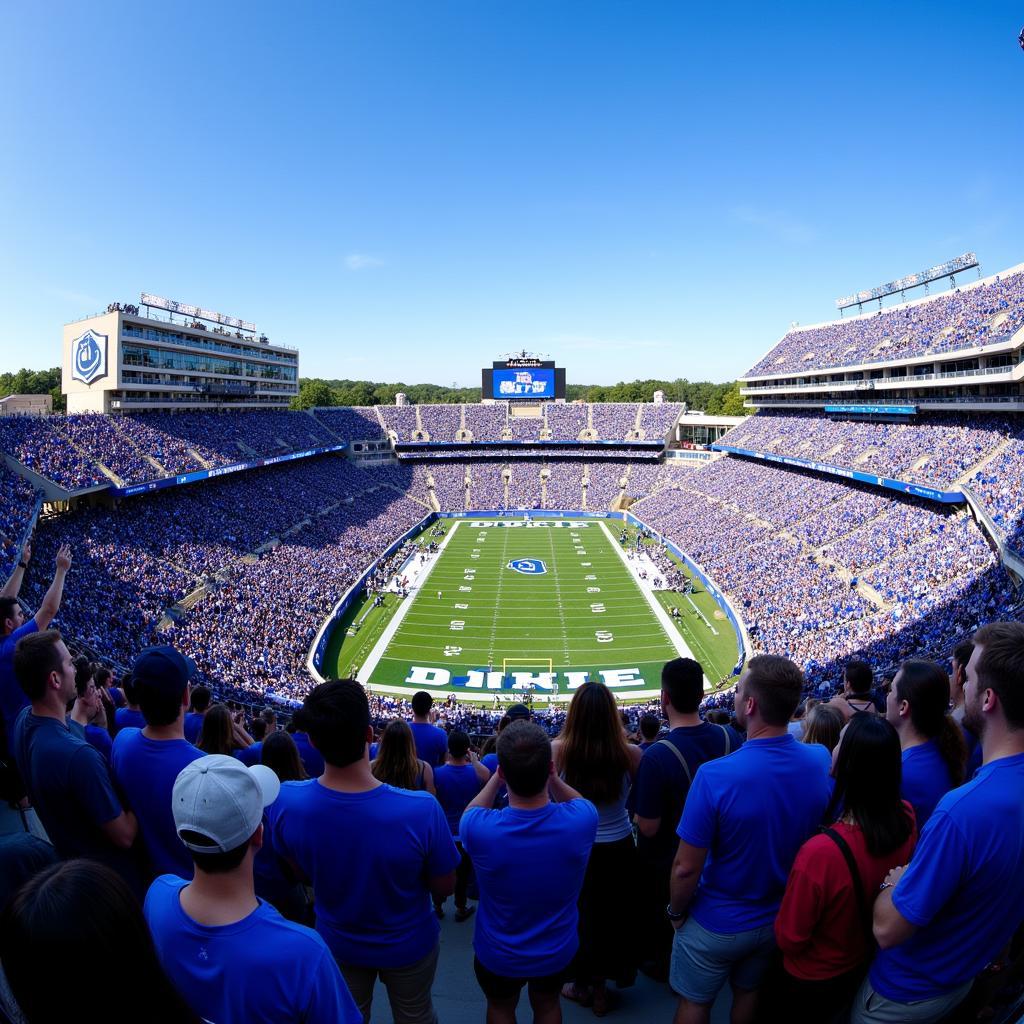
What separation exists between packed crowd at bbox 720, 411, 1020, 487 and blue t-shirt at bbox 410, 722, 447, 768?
28.7 meters

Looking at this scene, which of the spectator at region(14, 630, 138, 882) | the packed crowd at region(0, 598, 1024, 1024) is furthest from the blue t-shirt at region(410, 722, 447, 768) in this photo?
the spectator at region(14, 630, 138, 882)

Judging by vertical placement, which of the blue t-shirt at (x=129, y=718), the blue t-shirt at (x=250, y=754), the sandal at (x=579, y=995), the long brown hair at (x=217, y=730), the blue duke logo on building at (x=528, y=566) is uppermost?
the long brown hair at (x=217, y=730)

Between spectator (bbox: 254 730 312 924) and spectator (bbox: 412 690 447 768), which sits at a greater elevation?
spectator (bbox: 254 730 312 924)

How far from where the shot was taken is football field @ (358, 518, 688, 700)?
25.2 meters

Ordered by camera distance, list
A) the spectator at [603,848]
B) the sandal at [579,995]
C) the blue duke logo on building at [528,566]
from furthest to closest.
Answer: the blue duke logo on building at [528,566]
the sandal at [579,995]
the spectator at [603,848]

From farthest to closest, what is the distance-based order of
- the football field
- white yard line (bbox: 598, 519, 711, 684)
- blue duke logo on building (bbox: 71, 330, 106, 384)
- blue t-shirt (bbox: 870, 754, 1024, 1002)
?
1. blue duke logo on building (bbox: 71, 330, 106, 384)
2. white yard line (bbox: 598, 519, 711, 684)
3. the football field
4. blue t-shirt (bbox: 870, 754, 1024, 1002)

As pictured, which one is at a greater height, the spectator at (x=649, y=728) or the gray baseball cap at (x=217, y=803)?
the gray baseball cap at (x=217, y=803)

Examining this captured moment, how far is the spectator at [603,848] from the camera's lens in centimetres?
377

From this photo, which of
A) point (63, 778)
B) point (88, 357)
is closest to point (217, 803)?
point (63, 778)

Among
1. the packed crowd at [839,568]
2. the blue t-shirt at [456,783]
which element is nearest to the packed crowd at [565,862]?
the blue t-shirt at [456,783]

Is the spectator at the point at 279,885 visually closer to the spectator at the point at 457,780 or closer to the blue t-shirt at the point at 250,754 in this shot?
the spectator at the point at 457,780

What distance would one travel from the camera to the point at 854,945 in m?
2.86

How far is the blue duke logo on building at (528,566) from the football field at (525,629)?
0.20ft

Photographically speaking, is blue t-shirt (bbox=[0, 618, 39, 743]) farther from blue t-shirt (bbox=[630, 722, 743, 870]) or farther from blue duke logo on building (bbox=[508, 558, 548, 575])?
blue duke logo on building (bbox=[508, 558, 548, 575])
